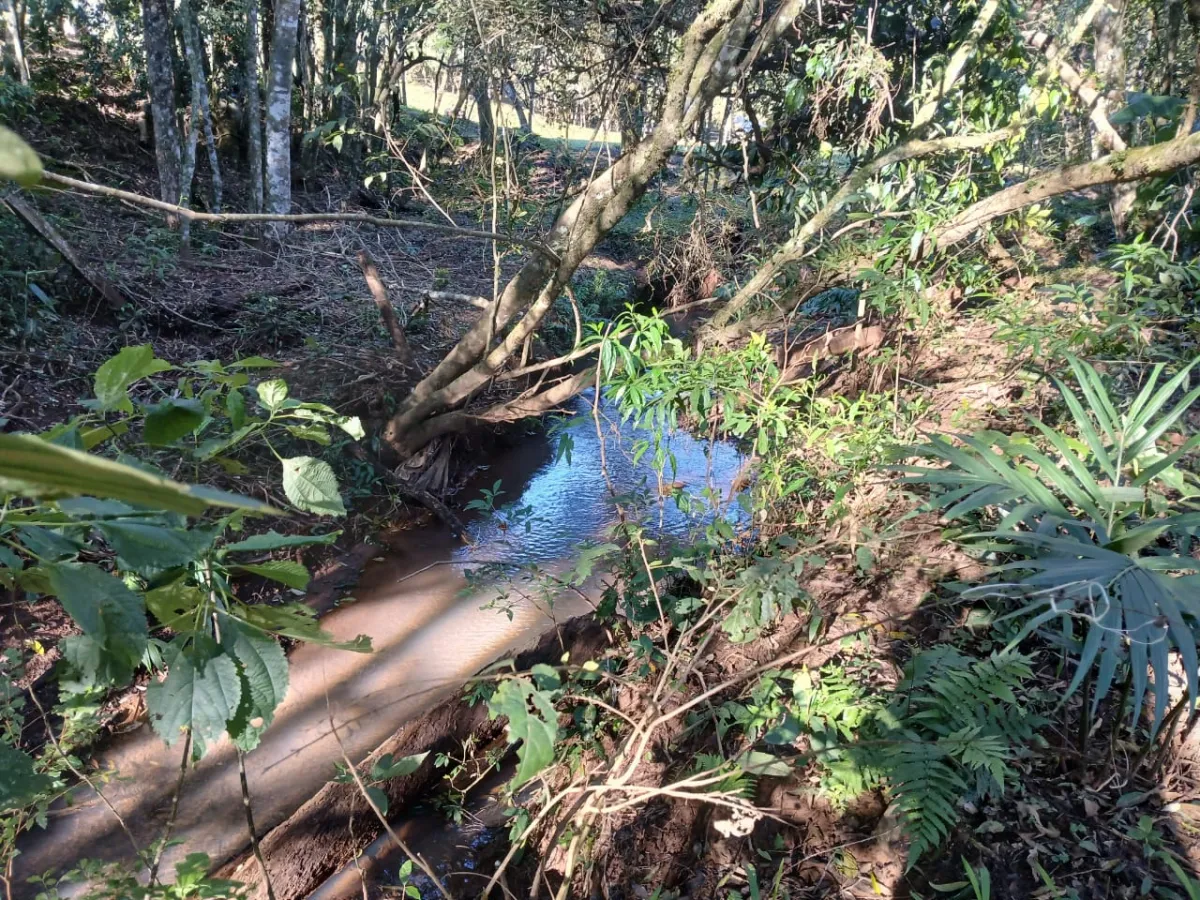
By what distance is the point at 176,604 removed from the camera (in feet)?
2.70

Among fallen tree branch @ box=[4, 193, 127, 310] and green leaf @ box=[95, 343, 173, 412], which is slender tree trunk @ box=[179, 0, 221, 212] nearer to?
fallen tree branch @ box=[4, 193, 127, 310]

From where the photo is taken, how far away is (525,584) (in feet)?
13.9

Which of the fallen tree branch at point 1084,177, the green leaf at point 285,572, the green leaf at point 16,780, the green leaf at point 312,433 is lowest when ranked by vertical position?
the green leaf at point 16,780

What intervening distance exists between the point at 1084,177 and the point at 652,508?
3007 millimetres

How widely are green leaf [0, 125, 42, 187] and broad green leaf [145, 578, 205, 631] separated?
61 centimetres

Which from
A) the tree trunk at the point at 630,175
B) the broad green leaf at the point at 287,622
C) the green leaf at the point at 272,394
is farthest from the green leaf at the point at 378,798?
the tree trunk at the point at 630,175

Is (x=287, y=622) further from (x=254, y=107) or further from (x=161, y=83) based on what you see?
(x=254, y=107)

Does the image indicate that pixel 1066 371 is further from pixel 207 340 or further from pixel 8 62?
pixel 8 62

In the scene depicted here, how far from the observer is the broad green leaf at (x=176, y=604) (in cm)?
80

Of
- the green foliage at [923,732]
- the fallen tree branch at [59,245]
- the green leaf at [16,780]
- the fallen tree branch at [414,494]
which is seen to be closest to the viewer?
the green leaf at [16,780]

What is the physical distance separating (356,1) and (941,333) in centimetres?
924

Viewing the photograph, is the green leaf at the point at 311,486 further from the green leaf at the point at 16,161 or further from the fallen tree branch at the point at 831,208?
the fallen tree branch at the point at 831,208

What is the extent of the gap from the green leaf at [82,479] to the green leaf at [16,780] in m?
0.56

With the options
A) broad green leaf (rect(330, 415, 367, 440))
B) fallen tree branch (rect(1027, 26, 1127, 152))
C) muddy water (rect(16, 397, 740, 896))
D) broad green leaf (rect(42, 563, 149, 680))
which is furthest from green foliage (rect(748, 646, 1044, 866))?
fallen tree branch (rect(1027, 26, 1127, 152))
